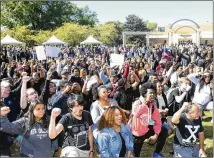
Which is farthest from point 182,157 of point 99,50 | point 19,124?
point 99,50

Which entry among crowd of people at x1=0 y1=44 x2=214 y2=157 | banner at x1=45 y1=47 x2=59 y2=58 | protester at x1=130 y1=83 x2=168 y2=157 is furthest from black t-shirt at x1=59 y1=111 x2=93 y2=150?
banner at x1=45 y1=47 x2=59 y2=58

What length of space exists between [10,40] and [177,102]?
2095cm

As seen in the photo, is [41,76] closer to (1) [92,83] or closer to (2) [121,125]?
(1) [92,83]

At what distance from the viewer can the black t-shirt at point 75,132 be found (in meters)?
4.32

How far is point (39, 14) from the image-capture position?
178ft

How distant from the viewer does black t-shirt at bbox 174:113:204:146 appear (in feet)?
15.8

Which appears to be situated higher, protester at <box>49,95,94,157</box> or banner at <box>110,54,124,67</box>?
banner at <box>110,54,124,67</box>

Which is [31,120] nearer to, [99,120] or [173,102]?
[99,120]

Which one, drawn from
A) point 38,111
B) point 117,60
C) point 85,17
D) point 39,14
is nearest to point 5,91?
point 38,111

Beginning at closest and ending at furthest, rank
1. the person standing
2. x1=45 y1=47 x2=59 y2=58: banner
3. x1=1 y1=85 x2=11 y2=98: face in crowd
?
the person standing, x1=1 y1=85 x2=11 y2=98: face in crowd, x1=45 y1=47 x2=59 y2=58: banner

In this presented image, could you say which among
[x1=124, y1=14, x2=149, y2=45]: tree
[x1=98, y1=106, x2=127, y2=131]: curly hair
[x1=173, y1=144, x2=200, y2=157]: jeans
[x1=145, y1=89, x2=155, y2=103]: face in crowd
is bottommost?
[x1=173, y1=144, x2=200, y2=157]: jeans

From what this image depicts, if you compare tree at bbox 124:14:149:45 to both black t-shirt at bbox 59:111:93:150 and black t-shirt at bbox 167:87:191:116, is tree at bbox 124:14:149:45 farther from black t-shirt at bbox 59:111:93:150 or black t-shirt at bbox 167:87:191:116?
black t-shirt at bbox 59:111:93:150

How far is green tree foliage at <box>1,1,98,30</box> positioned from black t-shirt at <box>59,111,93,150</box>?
127ft

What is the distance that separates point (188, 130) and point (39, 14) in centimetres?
5174
